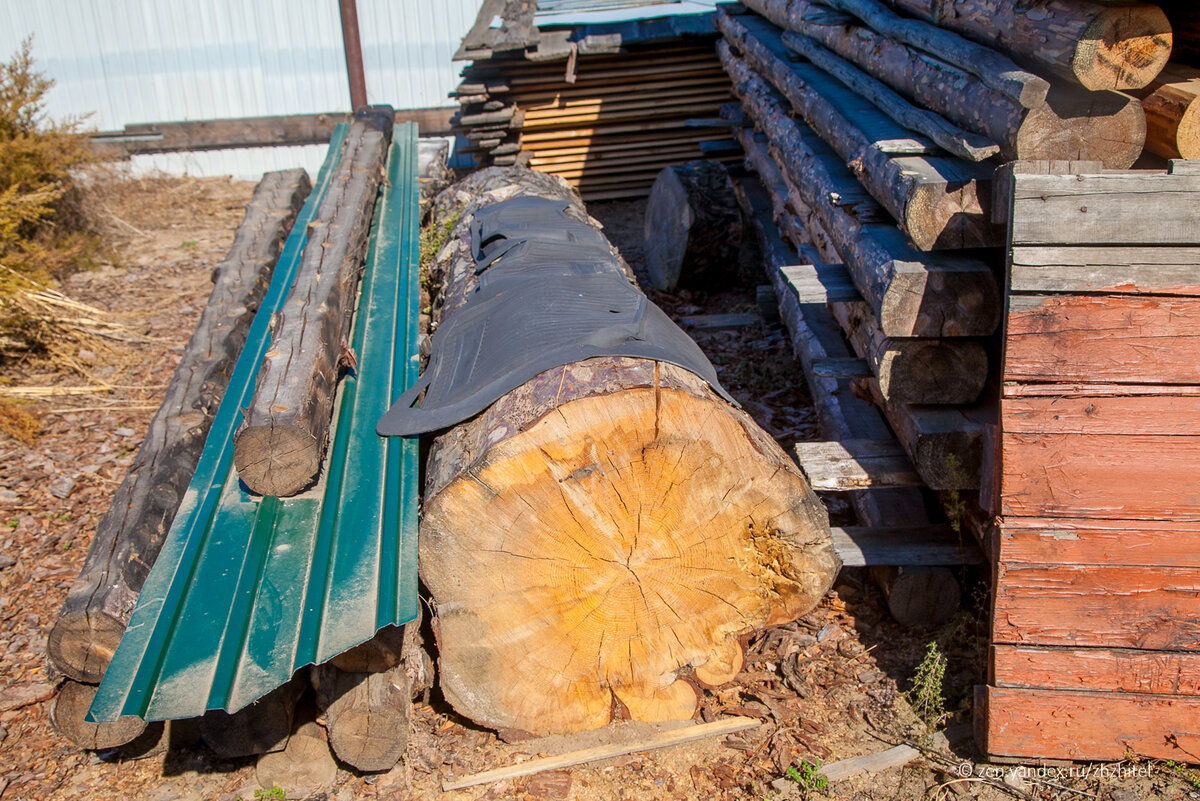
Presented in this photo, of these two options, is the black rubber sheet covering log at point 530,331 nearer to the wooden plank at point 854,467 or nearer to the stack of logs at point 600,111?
the wooden plank at point 854,467

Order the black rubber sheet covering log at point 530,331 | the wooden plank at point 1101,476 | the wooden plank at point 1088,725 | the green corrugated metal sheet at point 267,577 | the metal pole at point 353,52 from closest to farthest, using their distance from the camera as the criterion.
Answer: the green corrugated metal sheet at point 267,577 < the wooden plank at point 1101,476 < the wooden plank at point 1088,725 < the black rubber sheet covering log at point 530,331 < the metal pole at point 353,52

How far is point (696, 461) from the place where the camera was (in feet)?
9.86

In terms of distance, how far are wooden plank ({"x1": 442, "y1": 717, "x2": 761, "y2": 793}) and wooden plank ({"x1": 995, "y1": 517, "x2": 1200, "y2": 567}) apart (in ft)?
3.92

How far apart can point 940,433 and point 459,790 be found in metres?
2.25

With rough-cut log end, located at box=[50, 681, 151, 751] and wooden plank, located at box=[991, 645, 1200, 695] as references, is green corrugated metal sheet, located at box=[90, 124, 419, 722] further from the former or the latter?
wooden plank, located at box=[991, 645, 1200, 695]

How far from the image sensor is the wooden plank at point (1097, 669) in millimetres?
2984

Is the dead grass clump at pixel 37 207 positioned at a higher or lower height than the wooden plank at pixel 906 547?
higher

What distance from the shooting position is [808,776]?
3098mm

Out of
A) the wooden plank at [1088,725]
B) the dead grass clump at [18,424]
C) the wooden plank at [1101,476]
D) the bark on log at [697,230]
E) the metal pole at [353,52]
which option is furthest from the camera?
the metal pole at [353,52]

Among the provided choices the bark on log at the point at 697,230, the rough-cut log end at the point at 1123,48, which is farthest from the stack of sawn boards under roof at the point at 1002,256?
the bark on log at the point at 697,230

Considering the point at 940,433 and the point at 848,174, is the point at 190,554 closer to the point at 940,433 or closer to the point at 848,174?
the point at 940,433

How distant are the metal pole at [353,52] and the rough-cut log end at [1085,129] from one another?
383 inches

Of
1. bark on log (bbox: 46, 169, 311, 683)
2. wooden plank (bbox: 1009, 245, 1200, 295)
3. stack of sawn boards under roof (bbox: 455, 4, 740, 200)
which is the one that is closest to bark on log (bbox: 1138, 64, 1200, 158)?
wooden plank (bbox: 1009, 245, 1200, 295)

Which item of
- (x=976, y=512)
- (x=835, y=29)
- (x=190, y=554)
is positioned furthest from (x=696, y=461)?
(x=835, y=29)
